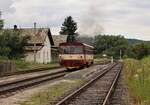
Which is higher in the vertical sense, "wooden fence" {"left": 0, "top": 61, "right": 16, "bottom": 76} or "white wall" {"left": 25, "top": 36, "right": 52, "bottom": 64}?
"white wall" {"left": 25, "top": 36, "right": 52, "bottom": 64}

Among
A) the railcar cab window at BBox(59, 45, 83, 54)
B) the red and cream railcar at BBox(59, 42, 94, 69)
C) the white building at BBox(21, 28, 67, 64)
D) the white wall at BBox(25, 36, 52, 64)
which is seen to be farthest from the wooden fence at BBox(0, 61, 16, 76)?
the white wall at BBox(25, 36, 52, 64)

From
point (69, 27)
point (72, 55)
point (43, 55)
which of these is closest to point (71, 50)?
point (72, 55)

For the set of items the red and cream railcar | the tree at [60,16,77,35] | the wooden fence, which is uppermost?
the tree at [60,16,77,35]

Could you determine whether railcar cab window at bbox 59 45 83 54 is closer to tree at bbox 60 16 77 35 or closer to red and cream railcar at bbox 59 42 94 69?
red and cream railcar at bbox 59 42 94 69

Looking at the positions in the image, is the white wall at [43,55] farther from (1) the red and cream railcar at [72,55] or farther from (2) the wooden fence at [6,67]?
(2) the wooden fence at [6,67]

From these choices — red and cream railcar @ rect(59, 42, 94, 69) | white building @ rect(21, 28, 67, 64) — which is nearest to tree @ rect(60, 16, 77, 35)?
white building @ rect(21, 28, 67, 64)

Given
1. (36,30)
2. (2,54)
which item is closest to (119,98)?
(2,54)

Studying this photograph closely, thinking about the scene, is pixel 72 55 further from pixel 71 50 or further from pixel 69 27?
pixel 69 27

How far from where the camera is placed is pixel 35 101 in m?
18.1

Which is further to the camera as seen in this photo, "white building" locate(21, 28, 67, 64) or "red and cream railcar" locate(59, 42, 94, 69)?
"white building" locate(21, 28, 67, 64)

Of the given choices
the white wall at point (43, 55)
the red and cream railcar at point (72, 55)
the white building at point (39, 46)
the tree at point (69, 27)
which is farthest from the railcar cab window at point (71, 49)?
the tree at point (69, 27)

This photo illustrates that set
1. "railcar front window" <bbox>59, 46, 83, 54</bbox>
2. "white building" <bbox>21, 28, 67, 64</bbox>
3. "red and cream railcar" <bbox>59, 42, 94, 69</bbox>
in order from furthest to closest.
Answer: "white building" <bbox>21, 28, 67, 64</bbox>, "railcar front window" <bbox>59, 46, 83, 54</bbox>, "red and cream railcar" <bbox>59, 42, 94, 69</bbox>

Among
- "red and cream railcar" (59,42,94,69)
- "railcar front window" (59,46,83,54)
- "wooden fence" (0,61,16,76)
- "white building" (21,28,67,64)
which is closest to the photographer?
"wooden fence" (0,61,16,76)

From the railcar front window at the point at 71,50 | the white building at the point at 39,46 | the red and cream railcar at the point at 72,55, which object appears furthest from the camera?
the white building at the point at 39,46
